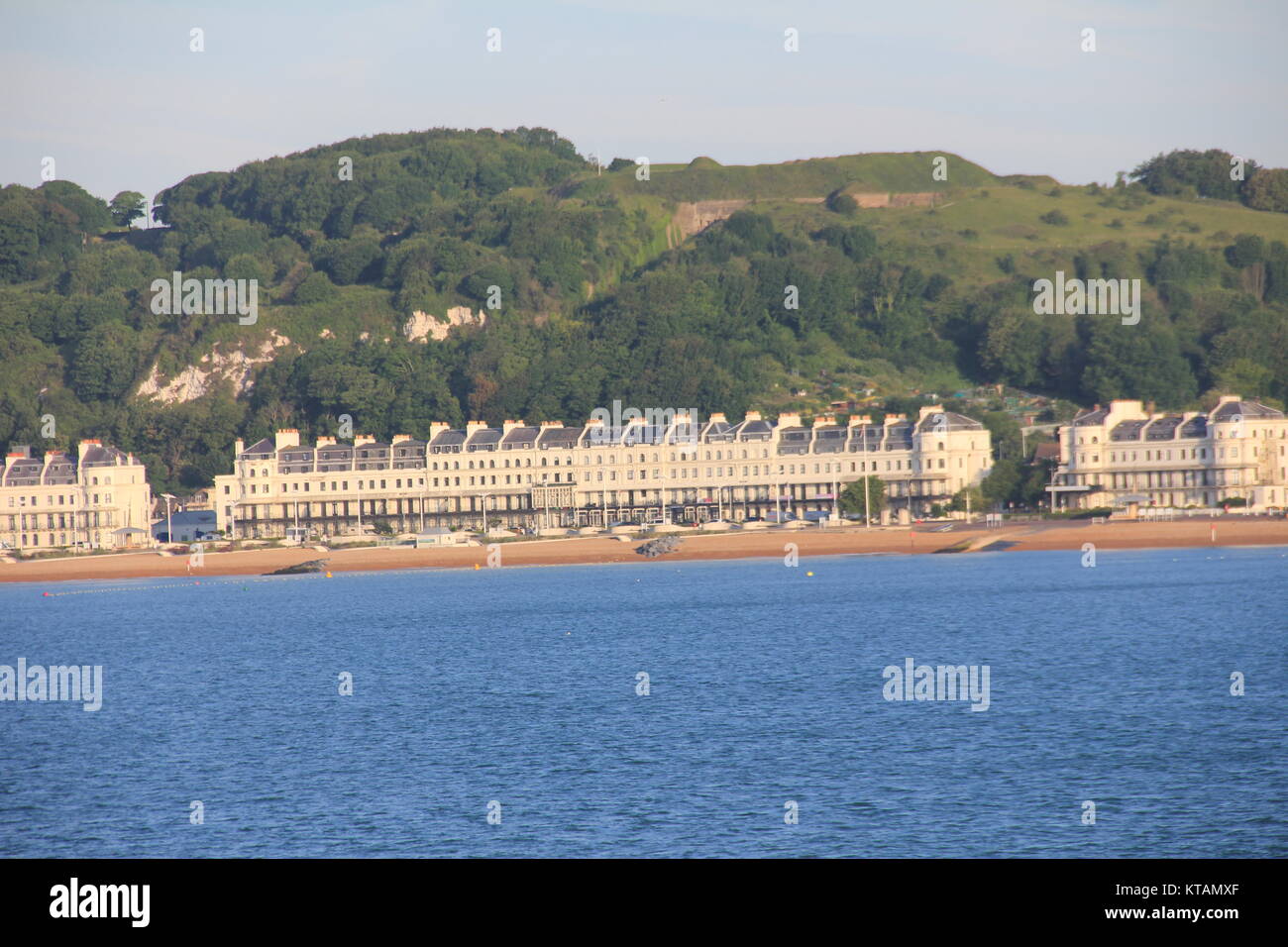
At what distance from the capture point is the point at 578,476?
383 feet

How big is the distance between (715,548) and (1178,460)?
33877 mm

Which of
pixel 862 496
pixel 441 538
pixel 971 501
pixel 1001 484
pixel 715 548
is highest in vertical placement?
pixel 1001 484

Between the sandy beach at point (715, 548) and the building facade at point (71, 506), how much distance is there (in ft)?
38.9

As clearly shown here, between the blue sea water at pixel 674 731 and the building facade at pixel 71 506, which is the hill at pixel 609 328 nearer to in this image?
the building facade at pixel 71 506

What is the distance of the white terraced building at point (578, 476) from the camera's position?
11406cm

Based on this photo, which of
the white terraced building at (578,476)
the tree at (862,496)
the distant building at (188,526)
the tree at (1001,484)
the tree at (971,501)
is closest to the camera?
the tree at (862,496)

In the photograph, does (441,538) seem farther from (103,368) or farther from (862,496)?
(103,368)

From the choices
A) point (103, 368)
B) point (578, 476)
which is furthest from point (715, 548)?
point (103, 368)

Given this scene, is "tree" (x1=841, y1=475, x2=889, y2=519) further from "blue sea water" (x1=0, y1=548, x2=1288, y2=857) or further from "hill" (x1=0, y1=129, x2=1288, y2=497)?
"blue sea water" (x1=0, y1=548, x2=1288, y2=857)

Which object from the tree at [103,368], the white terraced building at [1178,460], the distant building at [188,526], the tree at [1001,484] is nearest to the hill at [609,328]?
the tree at [103,368]

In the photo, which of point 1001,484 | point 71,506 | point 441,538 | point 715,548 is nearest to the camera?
point 715,548

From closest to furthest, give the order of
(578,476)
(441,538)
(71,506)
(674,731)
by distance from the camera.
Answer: (674,731) < (441,538) < (578,476) < (71,506)
